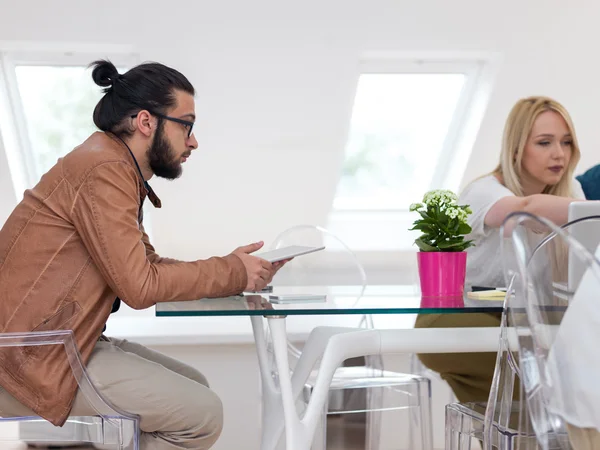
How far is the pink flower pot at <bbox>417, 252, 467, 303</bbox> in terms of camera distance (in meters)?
2.24

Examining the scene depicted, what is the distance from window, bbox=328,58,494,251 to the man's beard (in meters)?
2.60

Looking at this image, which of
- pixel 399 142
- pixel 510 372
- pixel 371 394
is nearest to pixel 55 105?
pixel 399 142

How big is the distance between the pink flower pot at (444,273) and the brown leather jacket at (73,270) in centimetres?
58

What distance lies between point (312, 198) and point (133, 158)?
8.53ft

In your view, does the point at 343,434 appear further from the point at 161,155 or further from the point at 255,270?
the point at 161,155

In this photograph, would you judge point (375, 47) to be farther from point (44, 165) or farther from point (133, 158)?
point (133, 158)

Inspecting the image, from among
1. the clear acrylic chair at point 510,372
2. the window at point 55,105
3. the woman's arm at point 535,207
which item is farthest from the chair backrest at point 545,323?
the window at point 55,105

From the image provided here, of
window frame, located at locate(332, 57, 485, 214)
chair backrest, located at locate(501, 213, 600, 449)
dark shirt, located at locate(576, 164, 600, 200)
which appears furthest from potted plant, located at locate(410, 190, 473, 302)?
window frame, located at locate(332, 57, 485, 214)

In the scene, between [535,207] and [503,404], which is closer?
[503,404]

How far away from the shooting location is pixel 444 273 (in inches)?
88.3

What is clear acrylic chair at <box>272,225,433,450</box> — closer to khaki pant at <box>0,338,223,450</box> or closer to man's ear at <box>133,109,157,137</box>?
khaki pant at <box>0,338,223,450</box>

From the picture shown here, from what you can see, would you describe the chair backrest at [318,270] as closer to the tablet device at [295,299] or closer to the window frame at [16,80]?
the tablet device at [295,299]

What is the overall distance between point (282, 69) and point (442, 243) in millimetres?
A: 2306

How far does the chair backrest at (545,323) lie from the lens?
1.21 m
